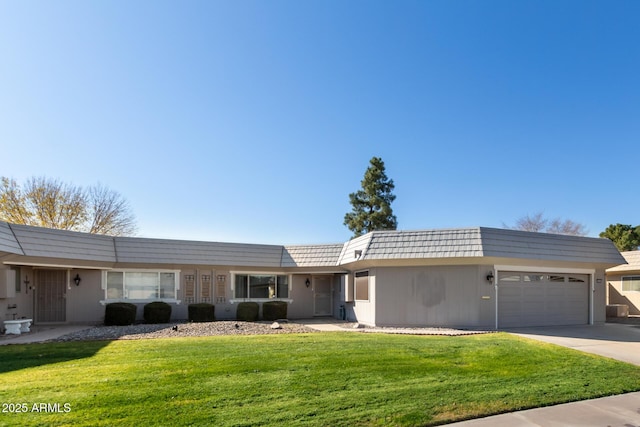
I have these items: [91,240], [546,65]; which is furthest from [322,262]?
[546,65]

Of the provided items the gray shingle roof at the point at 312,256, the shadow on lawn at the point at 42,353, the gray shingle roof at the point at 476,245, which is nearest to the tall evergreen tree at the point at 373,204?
the gray shingle roof at the point at 312,256

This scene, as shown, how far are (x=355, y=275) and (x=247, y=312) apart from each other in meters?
4.68

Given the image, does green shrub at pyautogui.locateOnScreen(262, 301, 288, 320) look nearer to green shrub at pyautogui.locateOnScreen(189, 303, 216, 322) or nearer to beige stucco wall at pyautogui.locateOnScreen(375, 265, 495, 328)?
green shrub at pyautogui.locateOnScreen(189, 303, 216, 322)

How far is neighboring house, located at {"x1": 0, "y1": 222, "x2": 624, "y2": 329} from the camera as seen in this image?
1397 cm

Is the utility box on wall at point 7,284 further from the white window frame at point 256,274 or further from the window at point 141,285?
the white window frame at point 256,274

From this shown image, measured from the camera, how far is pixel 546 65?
1448cm

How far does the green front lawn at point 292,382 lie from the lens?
4935 mm

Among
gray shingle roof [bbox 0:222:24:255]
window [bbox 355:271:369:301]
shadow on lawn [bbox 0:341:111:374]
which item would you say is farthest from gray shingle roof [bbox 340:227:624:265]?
gray shingle roof [bbox 0:222:24:255]

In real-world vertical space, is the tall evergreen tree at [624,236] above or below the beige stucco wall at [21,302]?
above

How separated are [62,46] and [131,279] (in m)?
8.96

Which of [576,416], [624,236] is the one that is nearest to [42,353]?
[576,416]

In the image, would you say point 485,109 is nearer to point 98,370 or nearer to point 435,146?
point 435,146

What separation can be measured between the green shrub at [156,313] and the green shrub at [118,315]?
2.02ft

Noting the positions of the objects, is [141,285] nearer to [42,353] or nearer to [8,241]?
[8,241]
